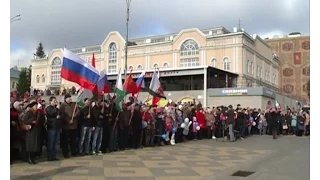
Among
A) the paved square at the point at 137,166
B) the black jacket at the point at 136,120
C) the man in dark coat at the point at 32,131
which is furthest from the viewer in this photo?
the black jacket at the point at 136,120

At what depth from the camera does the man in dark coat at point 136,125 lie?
49.5 feet

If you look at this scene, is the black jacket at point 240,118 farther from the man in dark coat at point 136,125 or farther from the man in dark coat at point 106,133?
the man in dark coat at point 106,133

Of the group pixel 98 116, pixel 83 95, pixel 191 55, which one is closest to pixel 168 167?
pixel 98 116

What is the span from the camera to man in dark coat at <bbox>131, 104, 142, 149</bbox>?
49.5ft

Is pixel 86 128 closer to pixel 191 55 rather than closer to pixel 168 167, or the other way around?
pixel 168 167

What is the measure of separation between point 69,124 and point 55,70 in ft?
274

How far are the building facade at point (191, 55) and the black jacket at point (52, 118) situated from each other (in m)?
42.4

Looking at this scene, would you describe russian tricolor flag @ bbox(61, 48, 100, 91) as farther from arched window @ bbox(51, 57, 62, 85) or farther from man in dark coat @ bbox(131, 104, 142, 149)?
arched window @ bbox(51, 57, 62, 85)

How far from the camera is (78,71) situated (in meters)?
12.8

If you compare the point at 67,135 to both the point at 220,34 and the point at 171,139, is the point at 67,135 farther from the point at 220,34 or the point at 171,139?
the point at 220,34

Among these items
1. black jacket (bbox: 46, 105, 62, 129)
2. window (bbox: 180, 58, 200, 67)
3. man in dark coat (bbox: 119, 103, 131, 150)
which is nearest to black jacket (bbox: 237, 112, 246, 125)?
man in dark coat (bbox: 119, 103, 131, 150)

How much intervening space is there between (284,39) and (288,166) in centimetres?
9732

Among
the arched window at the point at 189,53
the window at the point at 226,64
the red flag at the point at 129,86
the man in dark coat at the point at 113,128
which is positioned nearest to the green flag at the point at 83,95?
the man in dark coat at the point at 113,128

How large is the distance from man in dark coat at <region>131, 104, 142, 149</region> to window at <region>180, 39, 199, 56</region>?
191ft
